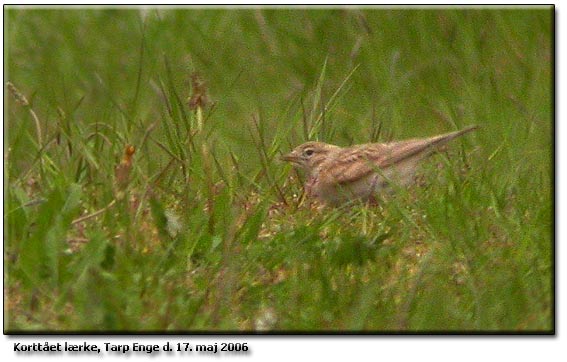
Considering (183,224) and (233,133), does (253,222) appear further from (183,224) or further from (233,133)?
(233,133)

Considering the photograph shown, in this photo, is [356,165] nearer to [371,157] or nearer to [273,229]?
[371,157]

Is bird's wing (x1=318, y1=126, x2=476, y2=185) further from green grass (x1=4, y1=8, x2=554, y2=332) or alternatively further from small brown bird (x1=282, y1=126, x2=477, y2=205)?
green grass (x1=4, y1=8, x2=554, y2=332)

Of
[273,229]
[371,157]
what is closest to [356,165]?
[371,157]

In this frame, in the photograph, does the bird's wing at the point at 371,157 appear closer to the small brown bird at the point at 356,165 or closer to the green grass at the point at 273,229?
the small brown bird at the point at 356,165

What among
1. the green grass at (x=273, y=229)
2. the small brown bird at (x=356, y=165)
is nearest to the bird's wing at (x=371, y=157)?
the small brown bird at (x=356, y=165)

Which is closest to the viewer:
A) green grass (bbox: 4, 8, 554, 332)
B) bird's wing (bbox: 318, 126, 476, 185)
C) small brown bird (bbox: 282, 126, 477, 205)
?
green grass (bbox: 4, 8, 554, 332)

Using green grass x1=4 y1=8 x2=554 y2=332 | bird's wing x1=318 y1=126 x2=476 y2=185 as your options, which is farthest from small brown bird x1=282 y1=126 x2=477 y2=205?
green grass x1=4 y1=8 x2=554 y2=332

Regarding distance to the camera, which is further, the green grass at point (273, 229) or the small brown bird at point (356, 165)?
the small brown bird at point (356, 165)

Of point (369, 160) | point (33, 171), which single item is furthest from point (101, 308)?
point (369, 160)

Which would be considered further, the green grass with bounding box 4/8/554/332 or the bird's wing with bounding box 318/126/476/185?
the bird's wing with bounding box 318/126/476/185

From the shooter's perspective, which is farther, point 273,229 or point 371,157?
point 371,157
